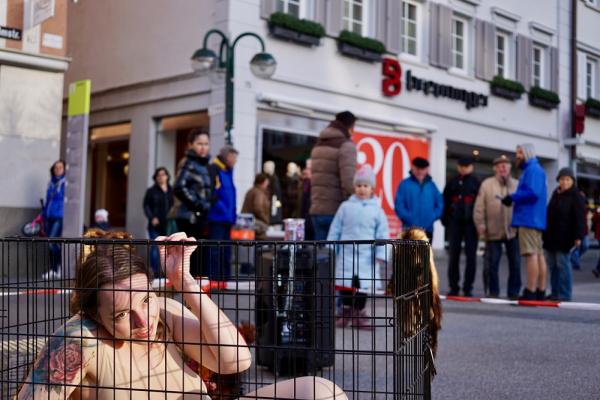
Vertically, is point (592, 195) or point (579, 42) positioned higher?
point (579, 42)

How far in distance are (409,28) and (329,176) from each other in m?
11.2

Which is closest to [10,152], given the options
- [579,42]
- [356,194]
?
[356,194]

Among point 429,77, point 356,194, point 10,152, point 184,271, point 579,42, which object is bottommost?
point 184,271

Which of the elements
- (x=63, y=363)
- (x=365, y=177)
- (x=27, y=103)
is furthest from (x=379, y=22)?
(x=63, y=363)

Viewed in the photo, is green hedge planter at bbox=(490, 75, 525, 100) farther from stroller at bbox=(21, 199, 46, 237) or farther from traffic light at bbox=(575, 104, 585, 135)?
stroller at bbox=(21, 199, 46, 237)

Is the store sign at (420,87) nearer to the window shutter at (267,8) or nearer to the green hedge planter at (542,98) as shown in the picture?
the green hedge planter at (542,98)

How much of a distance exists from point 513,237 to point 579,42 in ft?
55.9

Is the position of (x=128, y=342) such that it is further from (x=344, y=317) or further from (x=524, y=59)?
(x=524, y=59)

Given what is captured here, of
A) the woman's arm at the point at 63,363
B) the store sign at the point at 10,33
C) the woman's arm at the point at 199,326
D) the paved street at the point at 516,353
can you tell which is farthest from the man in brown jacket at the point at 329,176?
the woman's arm at the point at 63,363

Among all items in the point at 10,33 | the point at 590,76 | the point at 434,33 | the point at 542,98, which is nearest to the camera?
the point at 10,33

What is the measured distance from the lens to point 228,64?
13.9 metres

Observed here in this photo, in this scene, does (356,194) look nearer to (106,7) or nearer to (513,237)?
(513,237)

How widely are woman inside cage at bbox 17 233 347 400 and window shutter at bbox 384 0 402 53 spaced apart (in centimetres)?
1651

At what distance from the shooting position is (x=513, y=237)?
36.5 ft
